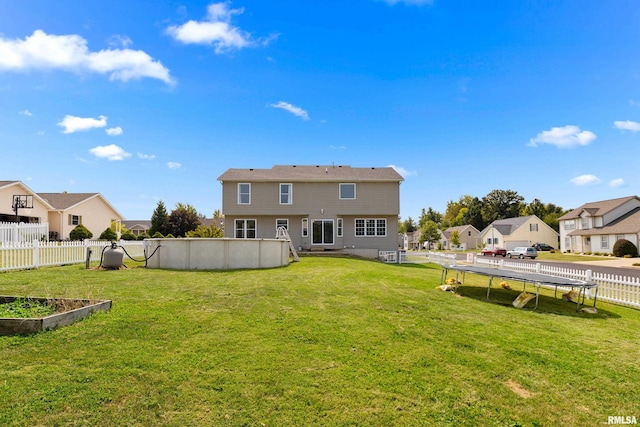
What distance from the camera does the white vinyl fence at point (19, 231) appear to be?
43.9 feet

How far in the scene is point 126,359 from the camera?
15.4 ft

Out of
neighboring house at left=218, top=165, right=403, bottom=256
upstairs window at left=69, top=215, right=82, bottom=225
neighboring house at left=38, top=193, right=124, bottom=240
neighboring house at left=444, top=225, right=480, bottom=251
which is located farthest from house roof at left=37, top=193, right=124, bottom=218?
neighboring house at left=444, top=225, right=480, bottom=251

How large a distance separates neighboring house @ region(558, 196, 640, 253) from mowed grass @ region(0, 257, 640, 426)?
4357 cm

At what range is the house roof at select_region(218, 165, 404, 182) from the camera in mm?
26328

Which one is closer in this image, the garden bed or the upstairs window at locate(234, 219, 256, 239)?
the garden bed

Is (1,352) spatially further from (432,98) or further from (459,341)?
(432,98)

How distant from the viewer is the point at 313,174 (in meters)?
27.4

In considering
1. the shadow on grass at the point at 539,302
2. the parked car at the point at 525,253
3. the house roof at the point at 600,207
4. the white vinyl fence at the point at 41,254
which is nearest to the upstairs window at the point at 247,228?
→ the white vinyl fence at the point at 41,254

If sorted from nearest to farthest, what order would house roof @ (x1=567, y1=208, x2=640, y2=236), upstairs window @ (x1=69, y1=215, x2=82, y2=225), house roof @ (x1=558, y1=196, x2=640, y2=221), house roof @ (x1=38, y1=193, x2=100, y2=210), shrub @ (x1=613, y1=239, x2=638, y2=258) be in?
shrub @ (x1=613, y1=239, x2=638, y2=258) → house roof @ (x1=38, y1=193, x2=100, y2=210) → upstairs window @ (x1=69, y1=215, x2=82, y2=225) → house roof @ (x1=567, y1=208, x2=640, y2=236) → house roof @ (x1=558, y1=196, x2=640, y2=221)

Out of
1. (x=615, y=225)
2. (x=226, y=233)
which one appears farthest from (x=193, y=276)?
(x=615, y=225)

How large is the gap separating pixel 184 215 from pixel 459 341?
4643cm

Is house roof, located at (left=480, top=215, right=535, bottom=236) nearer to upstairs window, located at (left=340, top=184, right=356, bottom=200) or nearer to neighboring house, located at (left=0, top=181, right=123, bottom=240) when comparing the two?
upstairs window, located at (left=340, top=184, right=356, bottom=200)

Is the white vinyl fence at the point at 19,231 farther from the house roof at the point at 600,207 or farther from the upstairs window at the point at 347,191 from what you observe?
the house roof at the point at 600,207

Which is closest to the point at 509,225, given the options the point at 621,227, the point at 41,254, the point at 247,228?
the point at 621,227
